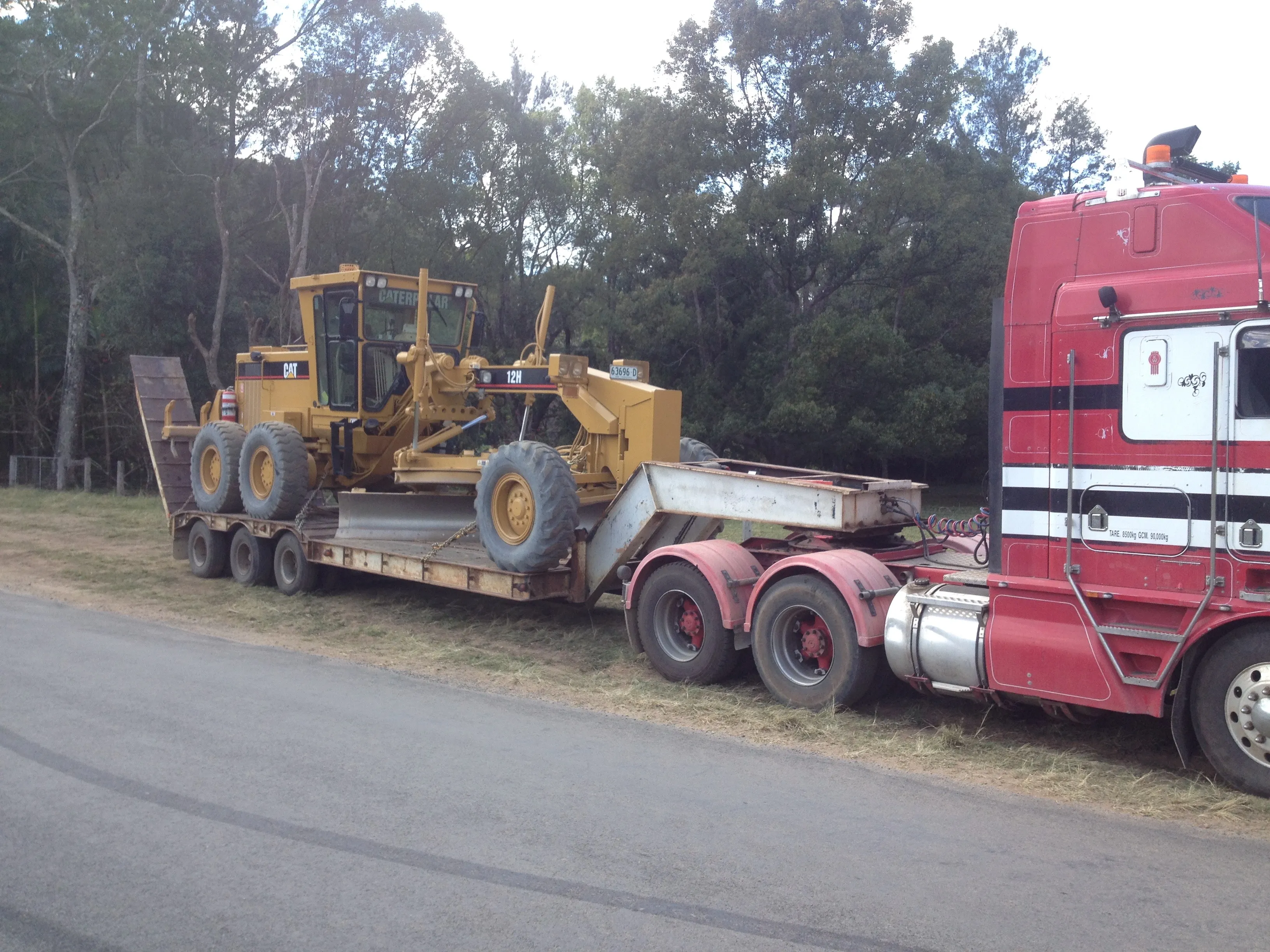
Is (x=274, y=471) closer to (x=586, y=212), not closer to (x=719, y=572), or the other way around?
(x=719, y=572)

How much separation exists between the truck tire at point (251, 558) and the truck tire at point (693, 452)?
5474mm

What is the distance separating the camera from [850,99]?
81.5ft

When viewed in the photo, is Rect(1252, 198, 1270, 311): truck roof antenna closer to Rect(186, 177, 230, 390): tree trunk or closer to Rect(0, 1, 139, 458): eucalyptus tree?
Rect(186, 177, 230, 390): tree trunk

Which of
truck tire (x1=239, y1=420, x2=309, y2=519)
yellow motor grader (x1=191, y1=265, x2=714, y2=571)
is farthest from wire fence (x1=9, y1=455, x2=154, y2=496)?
truck tire (x1=239, y1=420, x2=309, y2=519)

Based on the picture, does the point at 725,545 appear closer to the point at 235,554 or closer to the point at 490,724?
the point at 490,724

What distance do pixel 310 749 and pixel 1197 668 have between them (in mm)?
5188

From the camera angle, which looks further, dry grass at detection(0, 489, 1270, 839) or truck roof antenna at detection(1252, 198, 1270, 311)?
dry grass at detection(0, 489, 1270, 839)

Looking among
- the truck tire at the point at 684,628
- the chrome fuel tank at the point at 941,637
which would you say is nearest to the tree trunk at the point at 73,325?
the truck tire at the point at 684,628

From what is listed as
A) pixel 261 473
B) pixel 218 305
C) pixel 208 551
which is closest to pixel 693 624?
pixel 261 473

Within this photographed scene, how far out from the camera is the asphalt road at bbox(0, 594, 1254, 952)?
14.1 feet

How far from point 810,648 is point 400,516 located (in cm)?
618

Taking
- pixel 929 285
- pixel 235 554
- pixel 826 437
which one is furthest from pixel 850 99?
pixel 235 554

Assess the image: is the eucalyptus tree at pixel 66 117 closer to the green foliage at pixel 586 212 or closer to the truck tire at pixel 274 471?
the green foliage at pixel 586 212

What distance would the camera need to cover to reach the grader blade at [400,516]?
494 inches
